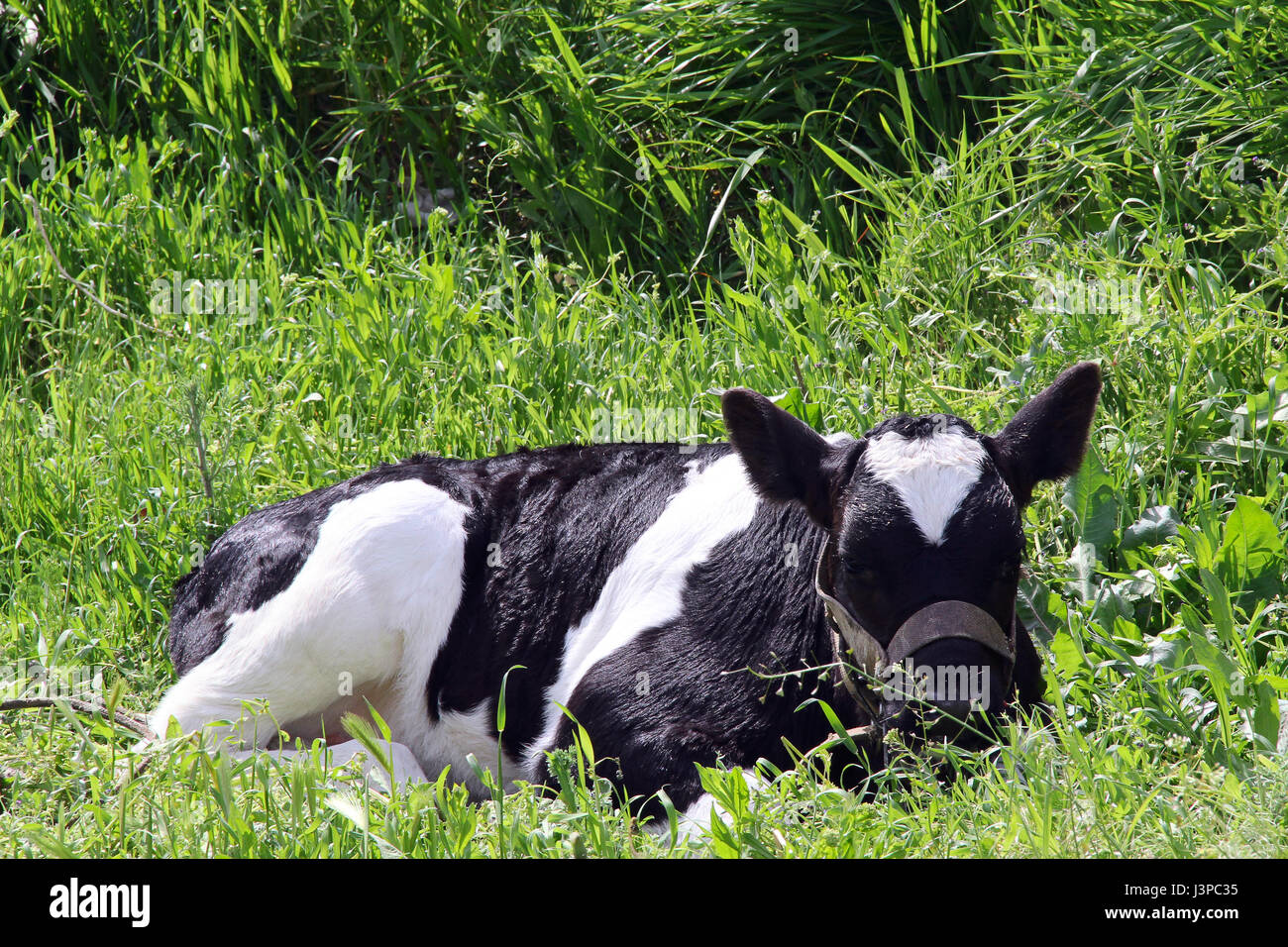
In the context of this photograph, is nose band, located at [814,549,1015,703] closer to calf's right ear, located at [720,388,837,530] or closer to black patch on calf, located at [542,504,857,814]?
black patch on calf, located at [542,504,857,814]

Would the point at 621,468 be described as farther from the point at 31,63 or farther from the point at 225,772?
the point at 31,63

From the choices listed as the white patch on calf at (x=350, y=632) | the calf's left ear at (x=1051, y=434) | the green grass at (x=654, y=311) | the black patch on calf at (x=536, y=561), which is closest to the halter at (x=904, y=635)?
the green grass at (x=654, y=311)

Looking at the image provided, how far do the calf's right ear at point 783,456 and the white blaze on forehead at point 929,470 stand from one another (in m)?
0.17

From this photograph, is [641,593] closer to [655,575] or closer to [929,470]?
[655,575]

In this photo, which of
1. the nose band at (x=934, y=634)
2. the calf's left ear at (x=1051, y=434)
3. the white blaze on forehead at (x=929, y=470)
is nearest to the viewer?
the nose band at (x=934, y=634)

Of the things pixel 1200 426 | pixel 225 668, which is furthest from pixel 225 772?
pixel 1200 426

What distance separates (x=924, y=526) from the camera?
3311mm

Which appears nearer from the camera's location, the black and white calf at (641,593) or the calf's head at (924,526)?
the calf's head at (924,526)

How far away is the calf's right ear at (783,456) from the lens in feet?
11.8

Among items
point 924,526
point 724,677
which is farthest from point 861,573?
point 724,677

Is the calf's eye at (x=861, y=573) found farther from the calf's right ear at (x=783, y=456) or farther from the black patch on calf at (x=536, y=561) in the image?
the black patch on calf at (x=536, y=561)

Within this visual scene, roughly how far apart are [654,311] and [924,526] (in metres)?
3.09

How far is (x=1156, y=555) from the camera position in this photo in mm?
4340

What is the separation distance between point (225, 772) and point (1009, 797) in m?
1.75
